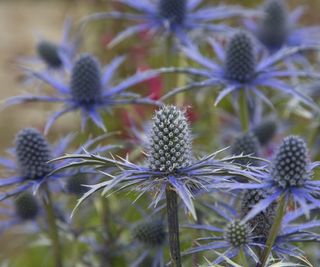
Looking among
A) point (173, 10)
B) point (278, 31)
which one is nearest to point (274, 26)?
point (278, 31)

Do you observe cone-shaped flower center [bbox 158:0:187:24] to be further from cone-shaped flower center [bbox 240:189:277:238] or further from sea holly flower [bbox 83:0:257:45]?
cone-shaped flower center [bbox 240:189:277:238]

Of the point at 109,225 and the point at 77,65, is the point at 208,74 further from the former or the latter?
the point at 109,225

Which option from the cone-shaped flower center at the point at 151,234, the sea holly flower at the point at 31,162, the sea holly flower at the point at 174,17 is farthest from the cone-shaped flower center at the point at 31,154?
the sea holly flower at the point at 174,17

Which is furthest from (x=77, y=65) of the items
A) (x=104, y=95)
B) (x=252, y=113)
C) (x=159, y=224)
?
(x=252, y=113)

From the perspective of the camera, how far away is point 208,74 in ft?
5.44

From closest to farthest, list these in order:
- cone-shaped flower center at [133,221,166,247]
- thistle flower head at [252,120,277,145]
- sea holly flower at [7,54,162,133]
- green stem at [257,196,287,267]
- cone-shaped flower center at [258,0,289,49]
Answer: green stem at [257,196,287,267], cone-shaped flower center at [133,221,166,247], sea holly flower at [7,54,162,133], thistle flower head at [252,120,277,145], cone-shaped flower center at [258,0,289,49]

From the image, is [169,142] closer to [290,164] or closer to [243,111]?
[290,164]

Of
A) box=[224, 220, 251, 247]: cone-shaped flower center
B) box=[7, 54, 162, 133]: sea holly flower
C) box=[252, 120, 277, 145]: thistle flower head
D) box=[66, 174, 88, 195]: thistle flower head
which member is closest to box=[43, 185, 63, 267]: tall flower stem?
box=[66, 174, 88, 195]: thistle flower head

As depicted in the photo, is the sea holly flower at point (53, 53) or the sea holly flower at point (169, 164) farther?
the sea holly flower at point (53, 53)

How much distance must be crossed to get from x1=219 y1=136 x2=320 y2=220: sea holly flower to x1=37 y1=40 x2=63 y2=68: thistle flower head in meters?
1.18

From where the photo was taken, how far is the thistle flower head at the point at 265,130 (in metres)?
1.88

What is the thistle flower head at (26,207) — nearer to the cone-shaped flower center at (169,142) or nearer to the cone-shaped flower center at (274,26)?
the cone-shaped flower center at (169,142)

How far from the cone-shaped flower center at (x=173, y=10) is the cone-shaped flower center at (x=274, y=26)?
1.06 feet

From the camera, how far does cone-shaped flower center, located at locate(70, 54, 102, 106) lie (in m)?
1.69
